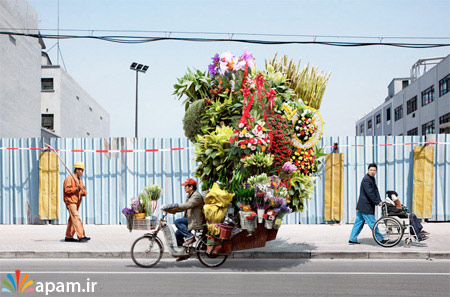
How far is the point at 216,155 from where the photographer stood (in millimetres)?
8664

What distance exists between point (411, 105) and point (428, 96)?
21.8 feet

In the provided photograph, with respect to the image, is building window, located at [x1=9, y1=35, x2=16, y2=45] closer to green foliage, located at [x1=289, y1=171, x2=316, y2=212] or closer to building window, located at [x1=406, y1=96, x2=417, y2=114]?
green foliage, located at [x1=289, y1=171, x2=316, y2=212]

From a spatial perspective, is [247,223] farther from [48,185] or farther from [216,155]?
[48,185]

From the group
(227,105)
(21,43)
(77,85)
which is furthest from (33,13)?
(227,105)

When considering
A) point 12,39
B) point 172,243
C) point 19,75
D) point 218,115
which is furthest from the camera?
point 19,75

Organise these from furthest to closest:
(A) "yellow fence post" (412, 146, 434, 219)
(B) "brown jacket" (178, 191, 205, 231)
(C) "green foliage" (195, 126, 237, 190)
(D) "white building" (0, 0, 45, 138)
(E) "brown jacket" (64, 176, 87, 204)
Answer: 1. (D) "white building" (0, 0, 45, 138)
2. (A) "yellow fence post" (412, 146, 434, 219)
3. (E) "brown jacket" (64, 176, 87, 204)
4. (C) "green foliage" (195, 126, 237, 190)
5. (B) "brown jacket" (178, 191, 205, 231)

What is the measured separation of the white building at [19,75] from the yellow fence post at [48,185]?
1272 centimetres

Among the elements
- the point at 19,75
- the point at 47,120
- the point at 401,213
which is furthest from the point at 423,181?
the point at 47,120

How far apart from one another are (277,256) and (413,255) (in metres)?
2.65

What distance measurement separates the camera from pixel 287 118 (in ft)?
29.2

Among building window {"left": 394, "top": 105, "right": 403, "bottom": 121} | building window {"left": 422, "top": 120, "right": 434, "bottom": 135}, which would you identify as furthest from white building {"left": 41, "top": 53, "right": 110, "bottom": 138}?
building window {"left": 394, "top": 105, "right": 403, "bottom": 121}

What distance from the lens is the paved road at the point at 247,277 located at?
6.64 m

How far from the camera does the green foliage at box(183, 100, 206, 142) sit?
Answer: 30.3 ft

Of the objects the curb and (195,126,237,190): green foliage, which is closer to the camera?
(195,126,237,190): green foliage
